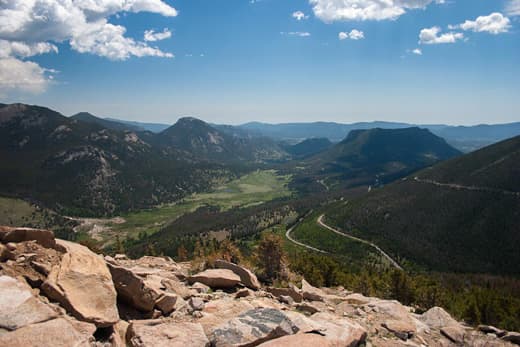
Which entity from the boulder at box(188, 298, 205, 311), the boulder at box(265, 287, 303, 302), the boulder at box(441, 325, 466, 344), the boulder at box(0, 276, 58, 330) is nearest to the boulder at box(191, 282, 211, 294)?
the boulder at box(188, 298, 205, 311)

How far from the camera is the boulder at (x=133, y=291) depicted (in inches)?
655

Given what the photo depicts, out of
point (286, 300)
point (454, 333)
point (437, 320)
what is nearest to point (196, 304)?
point (286, 300)

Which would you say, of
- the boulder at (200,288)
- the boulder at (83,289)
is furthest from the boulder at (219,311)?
the boulder at (83,289)

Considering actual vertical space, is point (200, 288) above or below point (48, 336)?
below

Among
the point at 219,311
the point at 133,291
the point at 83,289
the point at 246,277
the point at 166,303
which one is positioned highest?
the point at 83,289

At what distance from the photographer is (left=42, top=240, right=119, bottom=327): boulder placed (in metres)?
13.3

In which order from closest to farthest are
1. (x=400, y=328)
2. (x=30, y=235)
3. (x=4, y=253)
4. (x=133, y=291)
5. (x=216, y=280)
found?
1. (x=4, y=253)
2. (x=30, y=235)
3. (x=133, y=291)
4. (x=400, y=328)
5. (x=216, y=280)

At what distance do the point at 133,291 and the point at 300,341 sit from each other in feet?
29.8

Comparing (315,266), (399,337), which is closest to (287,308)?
(399,337)

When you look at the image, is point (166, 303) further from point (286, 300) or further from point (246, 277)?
point (246, 277)

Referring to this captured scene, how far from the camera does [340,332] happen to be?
53.7 feet

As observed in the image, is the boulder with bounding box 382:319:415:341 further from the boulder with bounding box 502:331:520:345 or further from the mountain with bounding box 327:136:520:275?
the mountain with bounding box 327:136:520:275

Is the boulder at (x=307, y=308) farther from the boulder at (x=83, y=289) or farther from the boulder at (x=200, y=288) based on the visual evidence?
the boulder at (x=83, y=289)

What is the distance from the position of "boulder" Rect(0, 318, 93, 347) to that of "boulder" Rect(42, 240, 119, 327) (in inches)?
59.8
